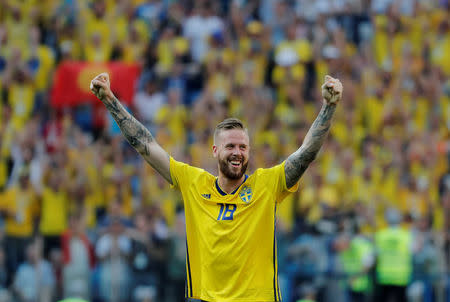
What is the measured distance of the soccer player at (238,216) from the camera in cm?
608

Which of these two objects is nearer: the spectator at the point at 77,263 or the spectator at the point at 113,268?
the spectator at the point at 77,263

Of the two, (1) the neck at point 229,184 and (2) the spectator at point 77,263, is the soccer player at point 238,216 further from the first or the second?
(2) the spectator at point 77,263

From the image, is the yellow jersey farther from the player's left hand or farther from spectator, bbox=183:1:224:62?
spectator, bbox=183:1:224:62

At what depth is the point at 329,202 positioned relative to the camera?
511 inches

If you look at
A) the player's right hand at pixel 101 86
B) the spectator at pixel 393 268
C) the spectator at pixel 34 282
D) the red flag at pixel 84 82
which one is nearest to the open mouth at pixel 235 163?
the player's right hand at pixel 101 86

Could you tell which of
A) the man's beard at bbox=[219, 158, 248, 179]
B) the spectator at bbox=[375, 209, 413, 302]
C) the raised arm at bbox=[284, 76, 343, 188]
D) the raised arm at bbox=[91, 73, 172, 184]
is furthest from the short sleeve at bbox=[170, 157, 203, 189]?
the spectator at bbox=[375, 209, 413, 302]

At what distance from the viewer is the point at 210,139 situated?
1412 centimetres

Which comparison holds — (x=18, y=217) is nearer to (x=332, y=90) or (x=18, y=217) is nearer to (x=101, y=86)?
(x=101, y=86)

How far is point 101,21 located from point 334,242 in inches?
267

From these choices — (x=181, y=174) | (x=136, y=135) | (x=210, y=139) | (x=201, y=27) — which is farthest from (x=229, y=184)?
(x=201, y=27)

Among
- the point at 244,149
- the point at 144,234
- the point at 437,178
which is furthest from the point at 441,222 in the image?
the point at 244,149

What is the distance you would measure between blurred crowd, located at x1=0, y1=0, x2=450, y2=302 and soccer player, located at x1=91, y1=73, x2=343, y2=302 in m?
5.51

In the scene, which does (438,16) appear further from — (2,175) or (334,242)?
(2,175)

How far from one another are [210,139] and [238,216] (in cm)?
796
